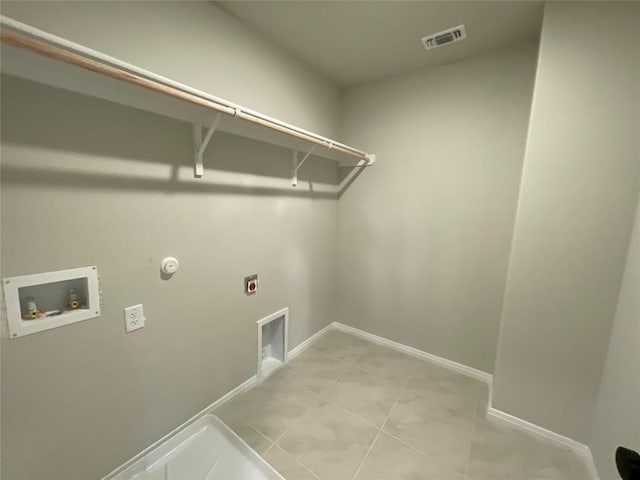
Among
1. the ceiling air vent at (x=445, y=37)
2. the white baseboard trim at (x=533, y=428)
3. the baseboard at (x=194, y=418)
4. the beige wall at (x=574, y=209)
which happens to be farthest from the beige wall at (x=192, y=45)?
the white baseboard trim at (x=533, y=428)

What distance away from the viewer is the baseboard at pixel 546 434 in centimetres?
149

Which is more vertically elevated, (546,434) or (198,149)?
(198,149)

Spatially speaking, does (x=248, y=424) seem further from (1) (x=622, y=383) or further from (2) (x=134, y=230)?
(1) (x=622, y=383)

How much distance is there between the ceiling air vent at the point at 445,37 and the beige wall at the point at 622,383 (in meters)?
1.42

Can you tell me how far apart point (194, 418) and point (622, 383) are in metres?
2.28

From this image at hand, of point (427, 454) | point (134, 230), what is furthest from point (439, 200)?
point (134, 230)

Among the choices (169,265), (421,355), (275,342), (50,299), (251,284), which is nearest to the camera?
(50,299)

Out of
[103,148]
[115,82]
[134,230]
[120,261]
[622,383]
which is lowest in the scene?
[622,383]

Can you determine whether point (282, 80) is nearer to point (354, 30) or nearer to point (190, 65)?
point (354, 30)

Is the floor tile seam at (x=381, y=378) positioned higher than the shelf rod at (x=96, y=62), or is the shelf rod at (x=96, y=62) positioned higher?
the shelf rod at (x=96, y=62)

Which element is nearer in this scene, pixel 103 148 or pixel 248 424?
pixel 103 148

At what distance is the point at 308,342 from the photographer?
261cm

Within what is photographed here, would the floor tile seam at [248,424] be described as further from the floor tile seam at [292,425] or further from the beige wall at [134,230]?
the beige wall at [134,230]

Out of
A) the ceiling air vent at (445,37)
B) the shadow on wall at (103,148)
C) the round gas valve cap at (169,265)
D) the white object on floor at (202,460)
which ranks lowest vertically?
the white object on floor at (202,460)
